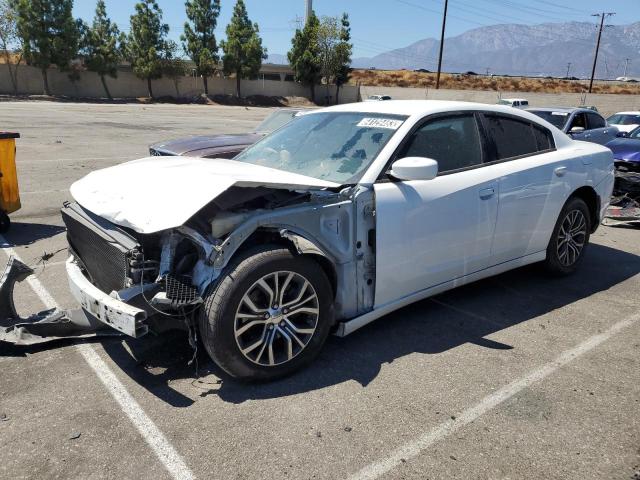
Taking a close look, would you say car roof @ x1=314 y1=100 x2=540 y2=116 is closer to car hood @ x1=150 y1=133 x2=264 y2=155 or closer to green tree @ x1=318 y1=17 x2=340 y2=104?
car hood @ x1=150 y1=133 x2=264 y2=155

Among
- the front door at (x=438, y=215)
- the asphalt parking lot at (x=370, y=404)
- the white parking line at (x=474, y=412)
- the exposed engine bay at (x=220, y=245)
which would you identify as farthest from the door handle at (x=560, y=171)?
the exposed engine bay at (x=220, y=245)

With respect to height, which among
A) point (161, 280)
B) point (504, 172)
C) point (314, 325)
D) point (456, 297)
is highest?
point (504, 172)

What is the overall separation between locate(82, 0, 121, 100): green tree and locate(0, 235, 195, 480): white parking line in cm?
5343

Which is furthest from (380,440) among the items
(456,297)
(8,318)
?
(8,318)

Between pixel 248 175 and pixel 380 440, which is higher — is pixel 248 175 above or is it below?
above

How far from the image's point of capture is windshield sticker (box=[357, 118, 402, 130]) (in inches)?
154

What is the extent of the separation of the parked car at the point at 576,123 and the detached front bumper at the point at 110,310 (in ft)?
33.5

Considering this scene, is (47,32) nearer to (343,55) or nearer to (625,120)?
(343,55)

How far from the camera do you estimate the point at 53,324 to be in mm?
3586

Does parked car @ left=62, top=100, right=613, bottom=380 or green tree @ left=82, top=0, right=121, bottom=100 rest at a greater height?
green tree @ left=82, top=0, right=121, bottom=100

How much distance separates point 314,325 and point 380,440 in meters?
0.85

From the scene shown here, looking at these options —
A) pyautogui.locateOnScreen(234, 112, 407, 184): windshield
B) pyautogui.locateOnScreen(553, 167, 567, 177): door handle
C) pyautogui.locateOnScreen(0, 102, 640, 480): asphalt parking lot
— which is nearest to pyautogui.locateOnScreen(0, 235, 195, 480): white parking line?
pyautogui.locateOnScreen(0, 102, 640, 480): asphalt parking lot

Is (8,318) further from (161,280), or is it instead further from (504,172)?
(504,172)

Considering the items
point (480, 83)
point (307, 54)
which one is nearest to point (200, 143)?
point (307, 54)
